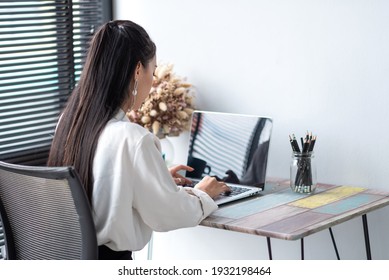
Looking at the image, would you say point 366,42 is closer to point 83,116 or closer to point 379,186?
point 379,186

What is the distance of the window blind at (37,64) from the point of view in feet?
9.05

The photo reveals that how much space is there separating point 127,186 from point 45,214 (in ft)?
0.67

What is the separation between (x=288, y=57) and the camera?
2625 millimetres

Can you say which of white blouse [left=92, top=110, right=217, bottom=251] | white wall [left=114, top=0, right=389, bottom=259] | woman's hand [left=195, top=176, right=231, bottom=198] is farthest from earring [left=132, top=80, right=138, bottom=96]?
white wall [left=114, top=0, right=389, bottom=259]

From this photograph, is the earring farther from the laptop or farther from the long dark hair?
the laptop

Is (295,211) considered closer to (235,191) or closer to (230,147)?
(235,191)

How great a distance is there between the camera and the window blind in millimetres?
2758

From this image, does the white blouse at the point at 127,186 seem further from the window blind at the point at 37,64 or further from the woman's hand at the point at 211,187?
the window blind at the point at 37,64

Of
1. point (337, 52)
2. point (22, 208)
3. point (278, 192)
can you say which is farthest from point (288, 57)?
point (22, 208)

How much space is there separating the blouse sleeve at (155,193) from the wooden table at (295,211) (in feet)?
0.49

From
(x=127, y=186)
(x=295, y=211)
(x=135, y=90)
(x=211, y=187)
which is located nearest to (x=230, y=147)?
(x=211, y=187)

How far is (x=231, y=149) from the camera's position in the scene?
8.46ft

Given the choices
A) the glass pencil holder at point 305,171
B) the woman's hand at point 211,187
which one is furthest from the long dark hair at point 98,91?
the glass pencil holder at point 305,171
